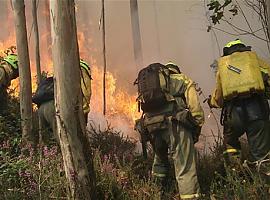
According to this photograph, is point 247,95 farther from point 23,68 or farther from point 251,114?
point 23,68

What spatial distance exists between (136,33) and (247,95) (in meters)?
5.54

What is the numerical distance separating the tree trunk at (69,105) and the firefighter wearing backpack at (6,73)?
6.55ft

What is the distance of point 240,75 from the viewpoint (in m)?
4.23

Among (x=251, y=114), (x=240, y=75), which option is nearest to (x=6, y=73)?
(x=240, y=75)

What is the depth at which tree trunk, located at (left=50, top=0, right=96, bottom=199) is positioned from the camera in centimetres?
374

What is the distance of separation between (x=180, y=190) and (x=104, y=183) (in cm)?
74

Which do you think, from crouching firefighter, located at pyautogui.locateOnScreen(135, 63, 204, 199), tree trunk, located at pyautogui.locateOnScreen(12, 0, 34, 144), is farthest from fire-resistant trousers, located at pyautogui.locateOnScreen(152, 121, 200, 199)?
tree trunk, located at pyautogui.locateOnScreen(12, 0, 34, 144)

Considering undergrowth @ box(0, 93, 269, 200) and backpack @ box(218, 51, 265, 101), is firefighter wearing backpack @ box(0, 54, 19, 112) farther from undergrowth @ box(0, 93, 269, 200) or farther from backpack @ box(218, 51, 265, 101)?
backpack @ box(218, 51, 265, 101)

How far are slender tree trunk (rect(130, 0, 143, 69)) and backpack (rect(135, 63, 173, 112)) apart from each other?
4930mm

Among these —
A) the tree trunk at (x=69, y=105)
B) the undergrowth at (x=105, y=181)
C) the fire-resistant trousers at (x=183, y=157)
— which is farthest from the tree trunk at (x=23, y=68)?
the fire-resistant trousers at (x=183, y=157)

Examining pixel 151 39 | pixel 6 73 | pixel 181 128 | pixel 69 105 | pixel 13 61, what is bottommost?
pixel 181 128

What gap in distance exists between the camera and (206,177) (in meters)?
4.71

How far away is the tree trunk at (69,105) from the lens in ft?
12.3

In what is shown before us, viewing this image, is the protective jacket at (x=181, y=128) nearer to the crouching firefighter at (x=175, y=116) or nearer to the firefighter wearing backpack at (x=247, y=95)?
the crouching firefighter at (x=175, y=116)
